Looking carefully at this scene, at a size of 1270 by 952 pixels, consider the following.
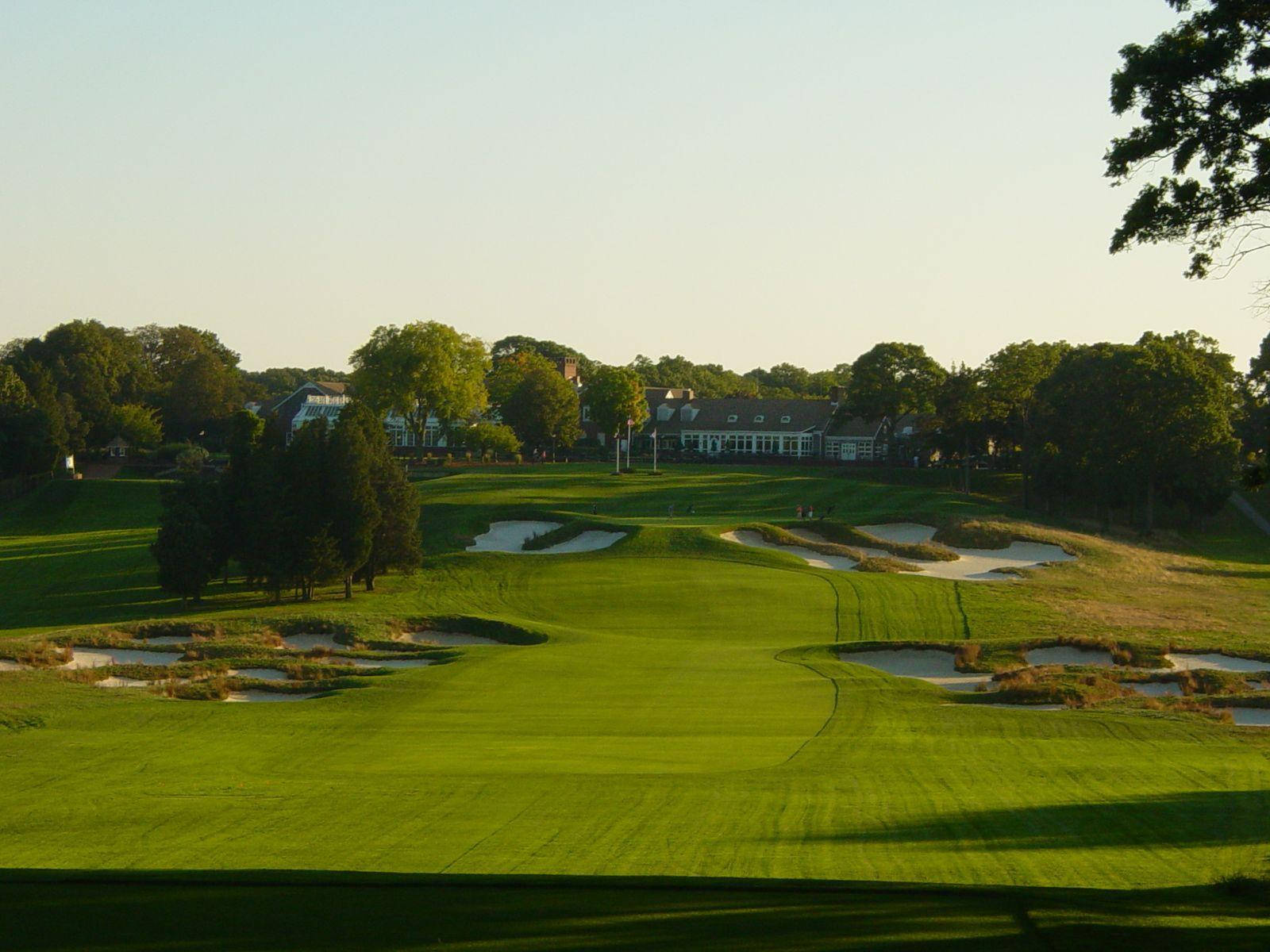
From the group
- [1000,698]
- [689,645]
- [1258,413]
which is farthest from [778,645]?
[1258,413]

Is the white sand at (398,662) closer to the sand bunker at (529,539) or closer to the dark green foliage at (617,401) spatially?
the sand bunker at (529,539)

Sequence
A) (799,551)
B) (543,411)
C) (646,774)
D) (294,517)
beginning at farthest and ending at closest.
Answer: (543,411), (799,551), (294,517), (646,774)

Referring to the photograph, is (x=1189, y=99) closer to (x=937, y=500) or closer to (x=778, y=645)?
(x=778, y=645)

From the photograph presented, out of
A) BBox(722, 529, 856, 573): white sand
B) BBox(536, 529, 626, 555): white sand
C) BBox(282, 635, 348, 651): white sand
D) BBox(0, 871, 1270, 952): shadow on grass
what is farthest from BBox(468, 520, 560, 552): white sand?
BBox(0, 871, 1270, 952): shadow on grass

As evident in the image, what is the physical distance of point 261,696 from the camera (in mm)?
27656

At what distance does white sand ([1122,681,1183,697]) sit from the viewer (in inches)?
1154

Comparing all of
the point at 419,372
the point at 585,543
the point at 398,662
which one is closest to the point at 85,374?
the point at 419,372

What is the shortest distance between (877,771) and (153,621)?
26.0m

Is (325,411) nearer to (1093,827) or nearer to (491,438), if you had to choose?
(491,438)

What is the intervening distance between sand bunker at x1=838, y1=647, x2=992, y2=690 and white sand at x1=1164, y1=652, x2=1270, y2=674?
17.4ft

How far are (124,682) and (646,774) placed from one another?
16020 millimetres

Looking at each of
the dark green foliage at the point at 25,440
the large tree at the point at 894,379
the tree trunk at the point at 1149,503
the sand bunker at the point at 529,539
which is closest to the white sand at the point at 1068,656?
the sand bunker at the point at 529,539

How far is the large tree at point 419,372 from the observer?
98.9 metres

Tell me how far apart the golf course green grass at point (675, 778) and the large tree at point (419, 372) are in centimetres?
5579
